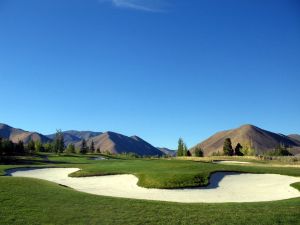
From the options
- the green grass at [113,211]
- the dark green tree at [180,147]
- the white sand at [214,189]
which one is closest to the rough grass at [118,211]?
the green grass at [113,211]

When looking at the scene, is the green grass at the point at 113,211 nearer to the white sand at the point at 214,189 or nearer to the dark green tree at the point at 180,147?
the white sand at the point at 214,189

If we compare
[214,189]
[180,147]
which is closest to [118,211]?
[214,189]

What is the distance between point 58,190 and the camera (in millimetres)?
23250

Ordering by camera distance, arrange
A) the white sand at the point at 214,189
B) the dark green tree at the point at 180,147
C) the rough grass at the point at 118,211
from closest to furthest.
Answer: the rough grass at the point at 118,211, the white sand at the point at 214,189, the dark green tree at the point at 180,147

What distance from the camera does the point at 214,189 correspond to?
29.0 metres

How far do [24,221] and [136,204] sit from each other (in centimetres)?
565

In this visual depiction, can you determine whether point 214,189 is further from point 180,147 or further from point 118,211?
point 180,147

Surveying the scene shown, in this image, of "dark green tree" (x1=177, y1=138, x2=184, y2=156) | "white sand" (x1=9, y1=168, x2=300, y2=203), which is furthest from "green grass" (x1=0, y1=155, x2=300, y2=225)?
"dark green tree" (x1=177, y1=138, x2=184, y2=156)

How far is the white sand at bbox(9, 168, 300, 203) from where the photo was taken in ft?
84.2

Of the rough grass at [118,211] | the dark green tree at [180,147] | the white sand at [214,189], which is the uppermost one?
the dark green tree at [180,147]

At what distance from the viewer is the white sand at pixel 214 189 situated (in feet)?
84.2

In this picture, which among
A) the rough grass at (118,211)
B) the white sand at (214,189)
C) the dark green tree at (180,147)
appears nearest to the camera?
the rough grass at (118,211)

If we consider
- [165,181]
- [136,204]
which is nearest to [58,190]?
[136,204]

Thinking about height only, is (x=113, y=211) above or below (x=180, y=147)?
below
